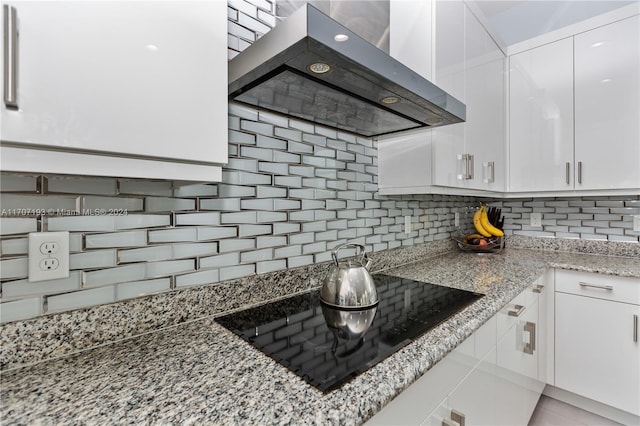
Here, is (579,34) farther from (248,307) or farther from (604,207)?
(248,307)

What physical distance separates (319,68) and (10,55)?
23.8 inches

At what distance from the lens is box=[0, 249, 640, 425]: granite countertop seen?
20.4 inches

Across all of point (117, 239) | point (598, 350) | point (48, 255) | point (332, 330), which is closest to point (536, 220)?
point (598, 350)

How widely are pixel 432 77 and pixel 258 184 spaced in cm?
94

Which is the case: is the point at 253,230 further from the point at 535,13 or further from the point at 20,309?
the point at 535,13

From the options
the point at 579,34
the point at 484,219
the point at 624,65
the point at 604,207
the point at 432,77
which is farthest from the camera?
the point at 484,219

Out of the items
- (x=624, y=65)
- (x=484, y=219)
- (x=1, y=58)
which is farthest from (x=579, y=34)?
(x=1, y=58)

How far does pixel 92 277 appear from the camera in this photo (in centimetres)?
77

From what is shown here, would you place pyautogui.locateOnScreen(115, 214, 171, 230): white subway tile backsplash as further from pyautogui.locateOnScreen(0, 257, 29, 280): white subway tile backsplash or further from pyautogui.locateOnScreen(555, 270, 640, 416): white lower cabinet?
pyautogui.locateOnScreen(555, 270, 640, 416): white lower cabinet

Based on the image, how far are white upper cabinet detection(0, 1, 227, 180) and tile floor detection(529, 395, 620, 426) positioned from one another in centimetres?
225

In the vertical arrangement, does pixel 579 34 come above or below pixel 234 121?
above

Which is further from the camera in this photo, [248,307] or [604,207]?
[604,207]

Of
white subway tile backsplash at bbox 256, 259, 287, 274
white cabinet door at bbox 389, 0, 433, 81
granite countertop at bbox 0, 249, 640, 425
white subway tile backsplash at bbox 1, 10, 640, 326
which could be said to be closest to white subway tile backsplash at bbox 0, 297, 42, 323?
white subway tile backsplash at bbox 1, 10, 640, 326

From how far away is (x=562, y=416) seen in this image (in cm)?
177
